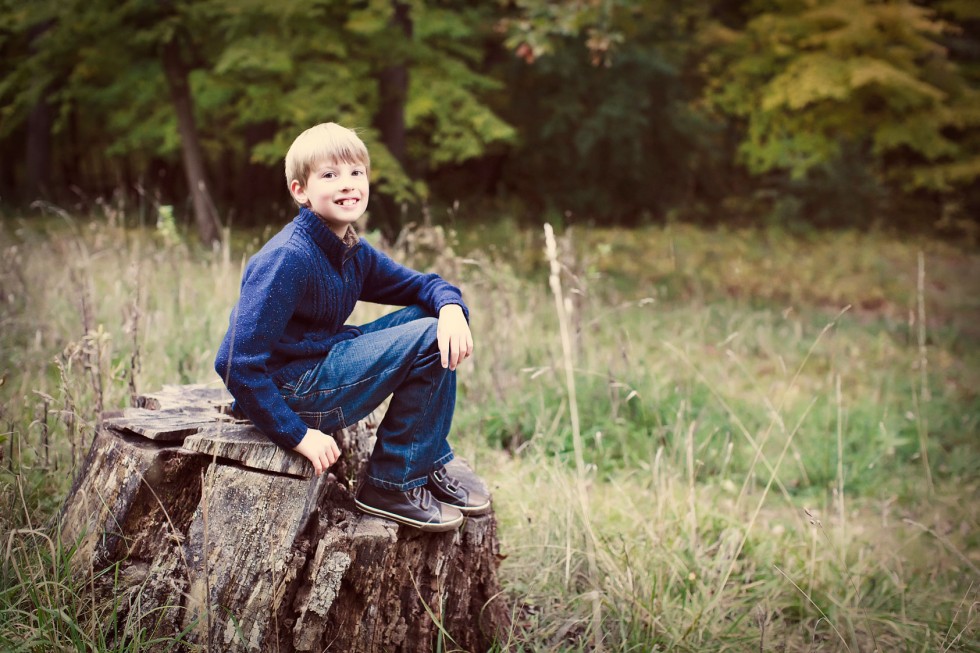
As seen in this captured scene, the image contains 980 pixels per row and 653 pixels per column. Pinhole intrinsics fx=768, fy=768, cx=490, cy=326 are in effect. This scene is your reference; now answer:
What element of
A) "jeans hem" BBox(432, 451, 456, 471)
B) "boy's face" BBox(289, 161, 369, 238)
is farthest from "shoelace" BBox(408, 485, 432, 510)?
"boy's face" BBox(289, 161, 369, 238)

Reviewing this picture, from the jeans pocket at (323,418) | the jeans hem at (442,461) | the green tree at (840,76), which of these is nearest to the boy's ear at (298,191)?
the jeans pocket at (323,418)

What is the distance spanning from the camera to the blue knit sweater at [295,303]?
79.6 inches

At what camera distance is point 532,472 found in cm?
358

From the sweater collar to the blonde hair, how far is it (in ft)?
0.35

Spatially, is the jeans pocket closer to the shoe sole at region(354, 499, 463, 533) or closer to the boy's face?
the shoe sole at region(354, 499, 463, 533)

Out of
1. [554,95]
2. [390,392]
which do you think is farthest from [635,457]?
[554,95]

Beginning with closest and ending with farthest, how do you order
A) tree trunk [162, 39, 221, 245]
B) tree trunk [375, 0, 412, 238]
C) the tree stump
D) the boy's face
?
the tree stump, the boy's face, tree trunk [162, 39, 221, 245], tree trunk [375, 0, 412, 238]

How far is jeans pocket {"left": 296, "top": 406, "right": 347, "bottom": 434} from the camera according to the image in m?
2.23

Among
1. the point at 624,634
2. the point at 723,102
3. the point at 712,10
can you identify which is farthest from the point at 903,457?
the point at 712,10

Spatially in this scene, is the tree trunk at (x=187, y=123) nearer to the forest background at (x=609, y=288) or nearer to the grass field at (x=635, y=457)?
the forest background at (x=609, y=288)

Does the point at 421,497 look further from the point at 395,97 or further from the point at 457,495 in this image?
the point at 395,97

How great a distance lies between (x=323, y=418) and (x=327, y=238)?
1.71ft

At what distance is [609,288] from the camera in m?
7.16

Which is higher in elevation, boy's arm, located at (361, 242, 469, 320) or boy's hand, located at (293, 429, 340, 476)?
boy's arm, located at (361, 242, 469, 320)
